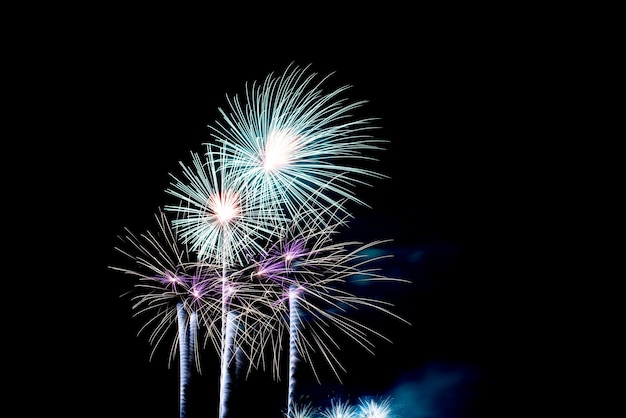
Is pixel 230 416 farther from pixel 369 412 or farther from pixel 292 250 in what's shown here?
pixel 369 412

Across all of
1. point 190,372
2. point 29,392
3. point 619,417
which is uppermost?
point 619,417

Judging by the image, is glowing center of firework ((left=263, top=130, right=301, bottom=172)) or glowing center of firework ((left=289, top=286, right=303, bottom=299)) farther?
glowing center of firework ((left=289, top=286, right=303, bottom=299))

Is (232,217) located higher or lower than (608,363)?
lower

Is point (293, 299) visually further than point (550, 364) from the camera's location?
No

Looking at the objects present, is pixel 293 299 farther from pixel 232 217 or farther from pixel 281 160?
pixel 281 160

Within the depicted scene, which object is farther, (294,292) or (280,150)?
(294,292)

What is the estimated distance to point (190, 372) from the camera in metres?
16.9

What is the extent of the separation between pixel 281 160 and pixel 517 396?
78210mm

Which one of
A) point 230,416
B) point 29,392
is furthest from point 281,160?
point 29,392

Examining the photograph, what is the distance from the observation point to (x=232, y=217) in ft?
41.6

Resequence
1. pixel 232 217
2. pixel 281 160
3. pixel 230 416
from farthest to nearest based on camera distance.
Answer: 1. pixel 230 416
2. pixel 232 217
3. pixel 281 160

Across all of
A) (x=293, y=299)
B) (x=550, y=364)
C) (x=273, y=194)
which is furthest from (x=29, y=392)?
(x=550, y=364)

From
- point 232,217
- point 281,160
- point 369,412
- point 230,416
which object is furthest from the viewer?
point 369,412

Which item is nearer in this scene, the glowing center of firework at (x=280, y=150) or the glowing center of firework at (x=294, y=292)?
the glowing center of firework at (x=280, y=150)
